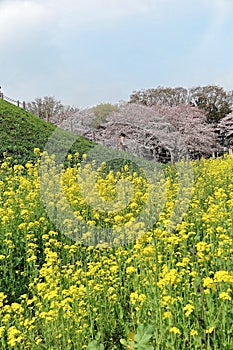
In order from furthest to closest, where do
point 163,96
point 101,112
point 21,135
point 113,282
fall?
point 163,96
point 101,112
point 21,135
point 113,282

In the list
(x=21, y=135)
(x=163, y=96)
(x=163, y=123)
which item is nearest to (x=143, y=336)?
(x=21, y=135)

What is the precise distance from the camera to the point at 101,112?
3538 centimetres

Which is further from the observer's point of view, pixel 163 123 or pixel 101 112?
pixel 101 112

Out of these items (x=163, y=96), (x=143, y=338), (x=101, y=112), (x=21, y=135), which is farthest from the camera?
(x=163, y=96)

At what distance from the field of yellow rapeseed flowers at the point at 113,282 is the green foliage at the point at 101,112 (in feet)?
92.5

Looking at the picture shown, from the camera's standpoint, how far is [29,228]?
512 cm

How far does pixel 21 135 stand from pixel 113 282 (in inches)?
545

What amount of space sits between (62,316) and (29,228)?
2262mm

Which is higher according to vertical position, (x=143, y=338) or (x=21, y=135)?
(x=21, y=135)

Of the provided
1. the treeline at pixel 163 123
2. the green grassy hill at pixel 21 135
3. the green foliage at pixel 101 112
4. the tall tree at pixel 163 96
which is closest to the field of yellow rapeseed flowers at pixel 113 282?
the green grassy hill at pixel 21 135

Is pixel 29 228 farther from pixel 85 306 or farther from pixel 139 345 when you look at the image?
pixel 139 345

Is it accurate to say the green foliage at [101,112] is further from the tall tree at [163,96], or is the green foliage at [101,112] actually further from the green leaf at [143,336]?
the green leaf at [143,336]

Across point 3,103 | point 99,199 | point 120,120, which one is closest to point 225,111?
point 120,120

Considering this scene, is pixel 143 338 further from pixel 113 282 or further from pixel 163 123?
pixel 163 123
